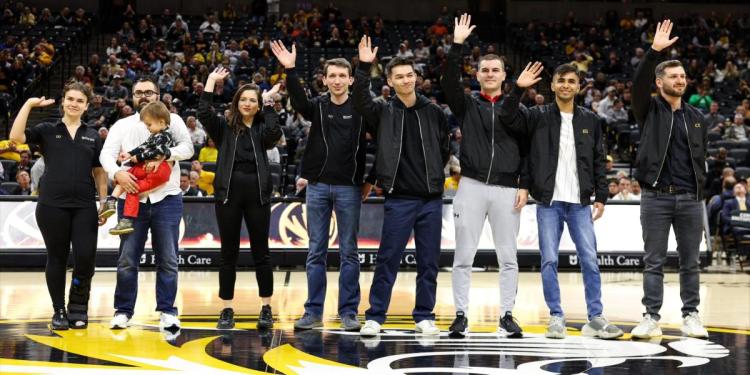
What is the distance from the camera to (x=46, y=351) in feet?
21.7

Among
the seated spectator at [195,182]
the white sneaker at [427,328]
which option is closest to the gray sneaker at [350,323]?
the white sneaker at [427,328]

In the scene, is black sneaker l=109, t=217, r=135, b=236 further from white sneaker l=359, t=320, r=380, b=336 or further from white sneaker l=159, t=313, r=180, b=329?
white sneaker l=359, t=320, r=380, b=336

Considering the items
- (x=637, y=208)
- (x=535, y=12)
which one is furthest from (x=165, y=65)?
(x=535, y=12)

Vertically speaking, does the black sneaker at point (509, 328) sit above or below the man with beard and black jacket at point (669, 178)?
below

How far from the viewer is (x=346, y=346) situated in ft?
22.6

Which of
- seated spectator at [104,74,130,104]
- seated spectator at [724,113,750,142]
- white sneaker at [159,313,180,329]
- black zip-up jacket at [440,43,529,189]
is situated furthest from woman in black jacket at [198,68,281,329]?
seated spectator at [724,113,750,142]

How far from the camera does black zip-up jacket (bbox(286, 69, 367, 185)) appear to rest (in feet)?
25.4

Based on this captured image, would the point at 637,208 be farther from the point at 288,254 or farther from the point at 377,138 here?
the point at 377,138

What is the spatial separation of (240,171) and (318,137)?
645 mm

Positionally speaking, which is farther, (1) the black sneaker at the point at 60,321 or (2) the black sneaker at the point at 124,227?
(1) the black sneaker at the point at 60,321

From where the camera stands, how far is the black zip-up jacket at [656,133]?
7574 mm

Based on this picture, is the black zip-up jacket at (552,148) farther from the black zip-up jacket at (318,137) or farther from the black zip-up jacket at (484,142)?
the black zip-up jacket at (318,137)

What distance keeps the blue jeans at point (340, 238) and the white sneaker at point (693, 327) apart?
247 cm

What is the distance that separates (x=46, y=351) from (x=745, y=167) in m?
15.2
